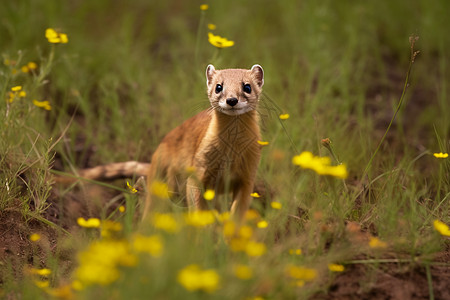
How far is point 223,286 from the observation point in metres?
1.99

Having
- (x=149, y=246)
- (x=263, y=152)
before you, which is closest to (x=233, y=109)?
(x=263, y=152)

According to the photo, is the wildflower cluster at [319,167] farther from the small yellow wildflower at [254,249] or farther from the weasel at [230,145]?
the weasel at [230,145]

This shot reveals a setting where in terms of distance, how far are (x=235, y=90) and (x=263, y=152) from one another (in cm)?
92

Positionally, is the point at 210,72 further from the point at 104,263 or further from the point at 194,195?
the point at 104,263

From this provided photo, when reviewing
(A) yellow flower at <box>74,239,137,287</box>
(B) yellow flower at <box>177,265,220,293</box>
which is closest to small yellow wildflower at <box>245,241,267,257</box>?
(B) yellow flower at <box>177,265,220,293</box>

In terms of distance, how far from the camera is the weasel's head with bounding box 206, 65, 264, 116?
11.0 ft

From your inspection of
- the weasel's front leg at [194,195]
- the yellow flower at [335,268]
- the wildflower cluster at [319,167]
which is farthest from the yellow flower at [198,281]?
the weasel's front leg at [194,195]

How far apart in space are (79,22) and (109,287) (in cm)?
499

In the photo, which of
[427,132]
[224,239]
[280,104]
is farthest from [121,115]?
[427,132]

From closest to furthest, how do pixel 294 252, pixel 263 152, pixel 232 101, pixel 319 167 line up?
pixel 319 167
pixel 294 252
pixel 232 101
pixel 263 152

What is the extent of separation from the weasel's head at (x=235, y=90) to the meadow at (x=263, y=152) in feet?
0.51

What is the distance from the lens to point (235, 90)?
3396 millimetres

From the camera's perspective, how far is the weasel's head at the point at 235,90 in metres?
3.35

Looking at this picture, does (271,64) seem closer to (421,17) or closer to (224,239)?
(421,17)
